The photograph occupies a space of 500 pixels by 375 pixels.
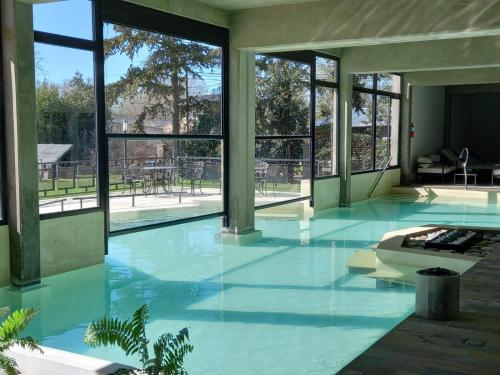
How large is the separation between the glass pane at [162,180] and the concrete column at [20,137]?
1395 millimetres

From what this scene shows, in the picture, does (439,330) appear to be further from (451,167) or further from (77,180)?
(451,167)

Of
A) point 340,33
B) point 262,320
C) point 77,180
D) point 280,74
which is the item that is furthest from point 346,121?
point 262,320

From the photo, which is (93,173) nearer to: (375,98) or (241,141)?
(241,141)

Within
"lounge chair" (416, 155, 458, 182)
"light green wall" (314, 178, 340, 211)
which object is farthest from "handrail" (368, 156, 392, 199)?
"light green wall" (314, 178, 340, 211)

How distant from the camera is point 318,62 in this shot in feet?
40.6

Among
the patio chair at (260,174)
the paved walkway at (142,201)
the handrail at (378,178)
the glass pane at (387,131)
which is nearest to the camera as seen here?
the paved walkway at (142,201)

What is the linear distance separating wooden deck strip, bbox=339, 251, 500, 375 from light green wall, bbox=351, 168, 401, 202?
988cm

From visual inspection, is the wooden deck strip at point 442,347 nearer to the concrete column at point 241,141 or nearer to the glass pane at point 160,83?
the glass pane at point 160,83

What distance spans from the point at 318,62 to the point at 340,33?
4493 millimetres

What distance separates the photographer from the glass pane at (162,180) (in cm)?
766

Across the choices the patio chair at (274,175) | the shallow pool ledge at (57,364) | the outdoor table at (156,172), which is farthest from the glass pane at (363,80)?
the shallow pool ledge at (57,364)

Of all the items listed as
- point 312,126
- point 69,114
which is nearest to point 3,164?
point 69,114

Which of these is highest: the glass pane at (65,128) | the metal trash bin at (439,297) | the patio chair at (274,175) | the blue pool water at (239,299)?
the glass pane at (65,128)

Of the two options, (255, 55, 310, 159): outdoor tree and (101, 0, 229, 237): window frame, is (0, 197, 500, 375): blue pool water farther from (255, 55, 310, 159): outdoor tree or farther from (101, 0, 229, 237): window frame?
(255, 55, 310, 159): outdoor tree
